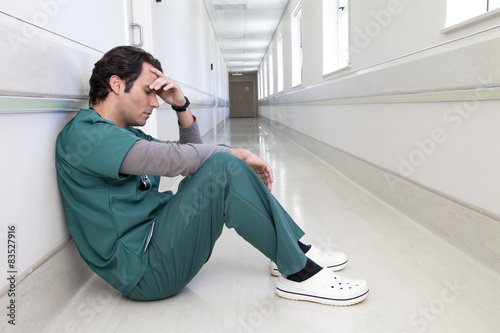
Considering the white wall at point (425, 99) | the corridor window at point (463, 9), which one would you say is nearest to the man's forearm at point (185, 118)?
the white wall at point (425, 99)

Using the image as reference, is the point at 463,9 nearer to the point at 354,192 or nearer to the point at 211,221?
the point at 354,192

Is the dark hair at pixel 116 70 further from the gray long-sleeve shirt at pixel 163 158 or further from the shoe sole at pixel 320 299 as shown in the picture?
the shoe sole at pixel 320 299

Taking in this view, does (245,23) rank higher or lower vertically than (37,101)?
higher

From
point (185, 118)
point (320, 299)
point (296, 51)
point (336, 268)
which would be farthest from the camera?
point (296, 51)

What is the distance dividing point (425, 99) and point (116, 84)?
1822 mm

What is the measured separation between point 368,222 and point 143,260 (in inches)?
65.8

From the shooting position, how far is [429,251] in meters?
2.14

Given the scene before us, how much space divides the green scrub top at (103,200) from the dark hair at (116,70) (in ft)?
0.45

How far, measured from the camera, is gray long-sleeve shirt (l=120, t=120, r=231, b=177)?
1.35m

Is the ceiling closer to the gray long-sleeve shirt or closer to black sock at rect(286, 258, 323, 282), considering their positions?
the gray long-sleeve shirt

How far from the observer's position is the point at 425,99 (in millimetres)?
2498

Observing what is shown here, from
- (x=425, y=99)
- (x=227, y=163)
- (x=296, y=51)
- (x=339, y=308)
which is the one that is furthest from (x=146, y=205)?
(x=296, y=51)

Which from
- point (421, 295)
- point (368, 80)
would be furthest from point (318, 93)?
point (421, 295)

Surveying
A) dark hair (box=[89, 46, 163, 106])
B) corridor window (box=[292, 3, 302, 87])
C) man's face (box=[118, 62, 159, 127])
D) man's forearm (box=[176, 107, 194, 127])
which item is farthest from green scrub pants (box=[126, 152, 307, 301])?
corridor window (box=[292, 3, 302, 87])
